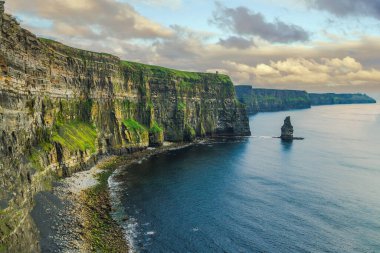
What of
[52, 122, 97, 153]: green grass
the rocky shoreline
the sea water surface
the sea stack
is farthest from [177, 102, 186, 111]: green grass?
the rocky shoreline

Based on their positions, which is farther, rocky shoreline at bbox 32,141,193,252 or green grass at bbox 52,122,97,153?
green grass at bbox 52,122,97,153

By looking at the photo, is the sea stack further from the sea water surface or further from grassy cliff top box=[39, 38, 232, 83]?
grassy cliff top box=[39, 38, 232, 83]

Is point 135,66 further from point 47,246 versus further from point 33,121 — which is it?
point 47,246

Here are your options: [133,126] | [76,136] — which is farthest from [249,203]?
[133,126]

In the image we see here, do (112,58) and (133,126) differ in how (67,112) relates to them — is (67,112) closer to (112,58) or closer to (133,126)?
(133,126)

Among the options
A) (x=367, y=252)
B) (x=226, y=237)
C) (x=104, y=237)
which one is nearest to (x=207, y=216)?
(x=226, y=237)
